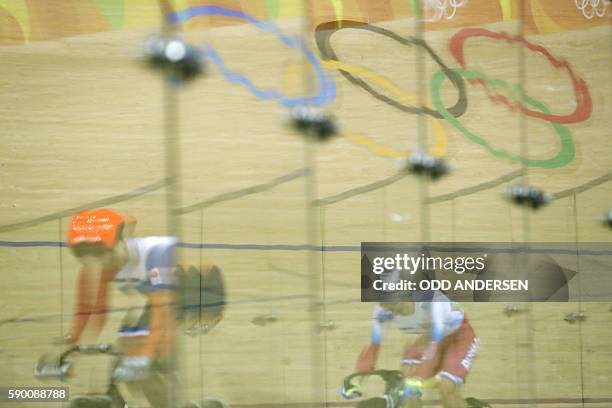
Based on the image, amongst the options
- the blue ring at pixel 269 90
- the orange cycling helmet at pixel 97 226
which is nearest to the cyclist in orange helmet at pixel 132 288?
the orange cycling helmet at pixel 97 226

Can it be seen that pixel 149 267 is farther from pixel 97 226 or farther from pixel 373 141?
pixel 373 141

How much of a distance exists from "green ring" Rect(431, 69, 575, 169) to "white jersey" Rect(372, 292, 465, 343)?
757 millimetres

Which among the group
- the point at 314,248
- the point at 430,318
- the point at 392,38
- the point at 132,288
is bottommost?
the point at 430,318

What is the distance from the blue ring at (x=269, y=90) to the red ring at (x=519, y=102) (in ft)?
2.27

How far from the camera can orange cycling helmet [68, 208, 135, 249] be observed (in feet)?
14.7

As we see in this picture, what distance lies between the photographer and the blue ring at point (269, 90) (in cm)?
476

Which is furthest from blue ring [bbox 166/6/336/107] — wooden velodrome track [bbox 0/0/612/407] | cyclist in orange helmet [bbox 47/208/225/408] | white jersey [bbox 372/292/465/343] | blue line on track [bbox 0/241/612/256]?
white jersey [bbox 372/292/465/343]

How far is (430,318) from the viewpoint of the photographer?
16.5 ft

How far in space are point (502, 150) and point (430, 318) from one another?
0.88 m

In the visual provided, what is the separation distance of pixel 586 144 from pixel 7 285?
2.84m

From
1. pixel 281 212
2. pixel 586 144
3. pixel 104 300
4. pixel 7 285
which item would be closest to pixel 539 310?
pixel 586 144

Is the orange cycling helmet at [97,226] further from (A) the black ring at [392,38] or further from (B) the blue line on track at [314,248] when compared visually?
(A) the black ring at [392,38]

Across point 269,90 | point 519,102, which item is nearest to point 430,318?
point 519,102

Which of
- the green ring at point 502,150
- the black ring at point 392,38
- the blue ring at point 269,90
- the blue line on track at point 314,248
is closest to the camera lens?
the blue line on track at point 314,248
